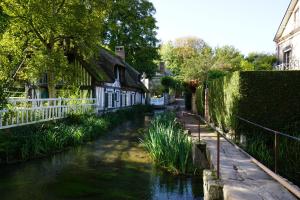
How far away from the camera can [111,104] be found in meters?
30.0

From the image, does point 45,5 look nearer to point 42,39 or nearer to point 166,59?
point 42,39

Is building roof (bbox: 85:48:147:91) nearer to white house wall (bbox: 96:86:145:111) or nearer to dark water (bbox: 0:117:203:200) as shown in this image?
white house wall (bbox: 96:86:145:111)

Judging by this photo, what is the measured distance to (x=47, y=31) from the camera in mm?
18547

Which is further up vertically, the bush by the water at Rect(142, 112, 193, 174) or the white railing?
the white railing

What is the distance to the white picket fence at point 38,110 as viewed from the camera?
12.5m

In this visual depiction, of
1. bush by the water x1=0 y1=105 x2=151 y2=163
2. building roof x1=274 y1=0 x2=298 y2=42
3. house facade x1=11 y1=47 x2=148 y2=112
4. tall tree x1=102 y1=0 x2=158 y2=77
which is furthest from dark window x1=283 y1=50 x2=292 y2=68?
tall tree x1=102 y1=0 x2=158 y2=77

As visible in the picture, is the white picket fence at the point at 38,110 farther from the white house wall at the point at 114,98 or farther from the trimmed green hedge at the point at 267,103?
the trimmed green hedge at the point at 267,103

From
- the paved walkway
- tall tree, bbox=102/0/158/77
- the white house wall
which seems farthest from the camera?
tall tree, bbox=102/0/158/77

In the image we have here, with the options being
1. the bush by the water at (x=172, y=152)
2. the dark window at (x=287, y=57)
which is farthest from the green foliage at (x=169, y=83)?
the bush by the water at (x=172, y=152)

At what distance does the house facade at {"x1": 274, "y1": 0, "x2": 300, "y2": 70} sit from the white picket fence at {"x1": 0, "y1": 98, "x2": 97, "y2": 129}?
→ 1495 cm

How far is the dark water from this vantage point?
8266 mm

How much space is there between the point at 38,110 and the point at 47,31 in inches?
207

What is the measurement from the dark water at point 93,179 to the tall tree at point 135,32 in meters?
32.5

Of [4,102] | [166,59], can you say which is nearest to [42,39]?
[4,102]
